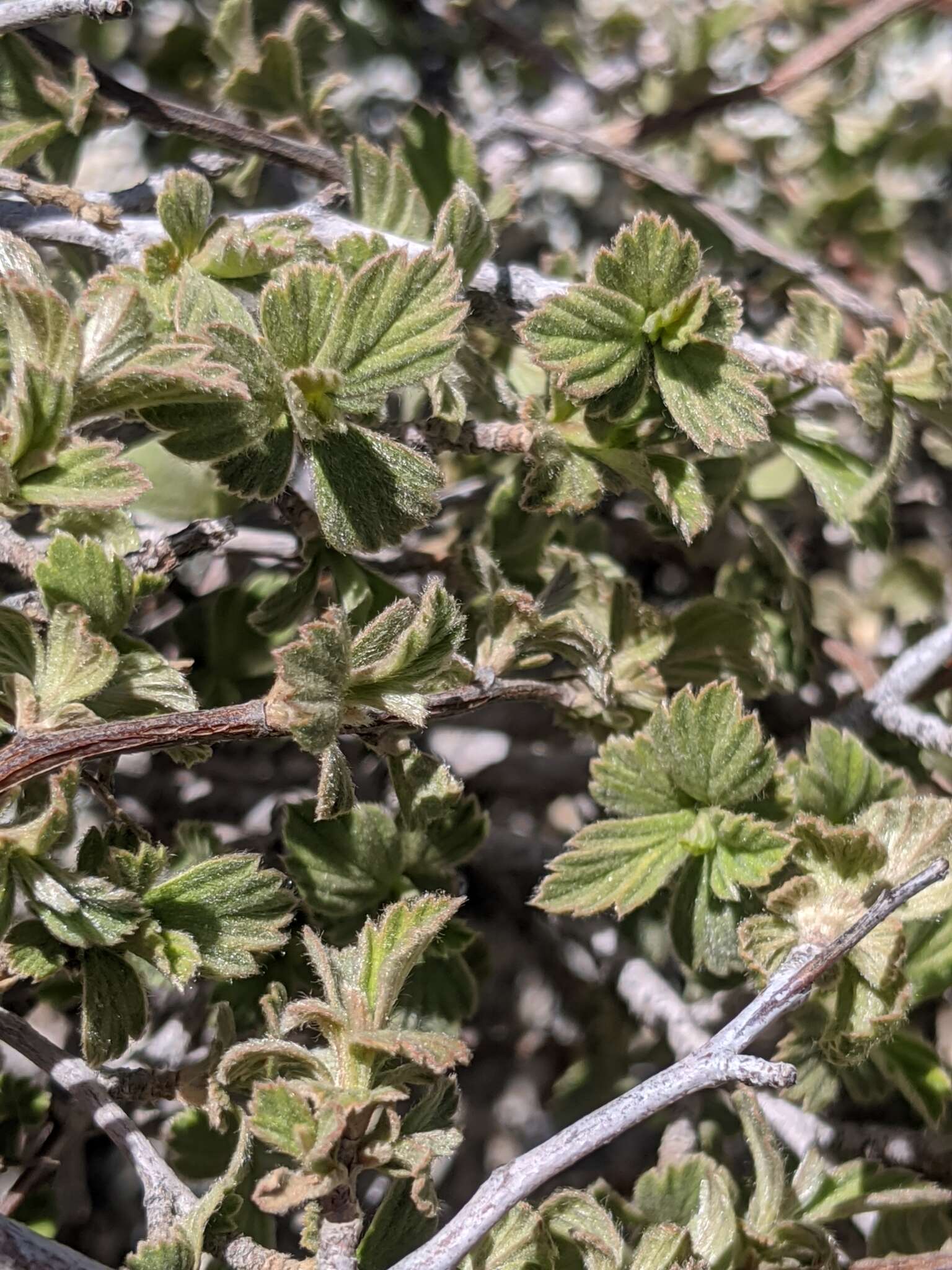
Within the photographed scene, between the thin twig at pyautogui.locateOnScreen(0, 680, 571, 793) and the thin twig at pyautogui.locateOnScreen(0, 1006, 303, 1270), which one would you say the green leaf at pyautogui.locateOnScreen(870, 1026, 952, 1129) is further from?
the thin twig at pyautogui.locateOnScreen(0, 680, 571, 793)

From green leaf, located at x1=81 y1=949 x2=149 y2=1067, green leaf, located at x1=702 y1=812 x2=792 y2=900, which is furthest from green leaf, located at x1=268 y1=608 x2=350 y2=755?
green leaf, located at x1=702 y1=812 x2=792 y2=900

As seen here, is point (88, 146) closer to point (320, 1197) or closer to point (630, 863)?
point (630, 863)

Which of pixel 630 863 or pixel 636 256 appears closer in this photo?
pixel 636 256

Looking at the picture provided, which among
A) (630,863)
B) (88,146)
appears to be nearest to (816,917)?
(630,863)

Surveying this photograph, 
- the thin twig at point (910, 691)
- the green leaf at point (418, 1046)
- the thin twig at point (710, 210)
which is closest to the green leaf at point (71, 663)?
the green leaf at point (418, 1046)

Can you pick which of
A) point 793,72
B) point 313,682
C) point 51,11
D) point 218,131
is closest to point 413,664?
point 313,682

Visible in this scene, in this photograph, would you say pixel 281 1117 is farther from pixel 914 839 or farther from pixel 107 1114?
Result: pixel 914 839
